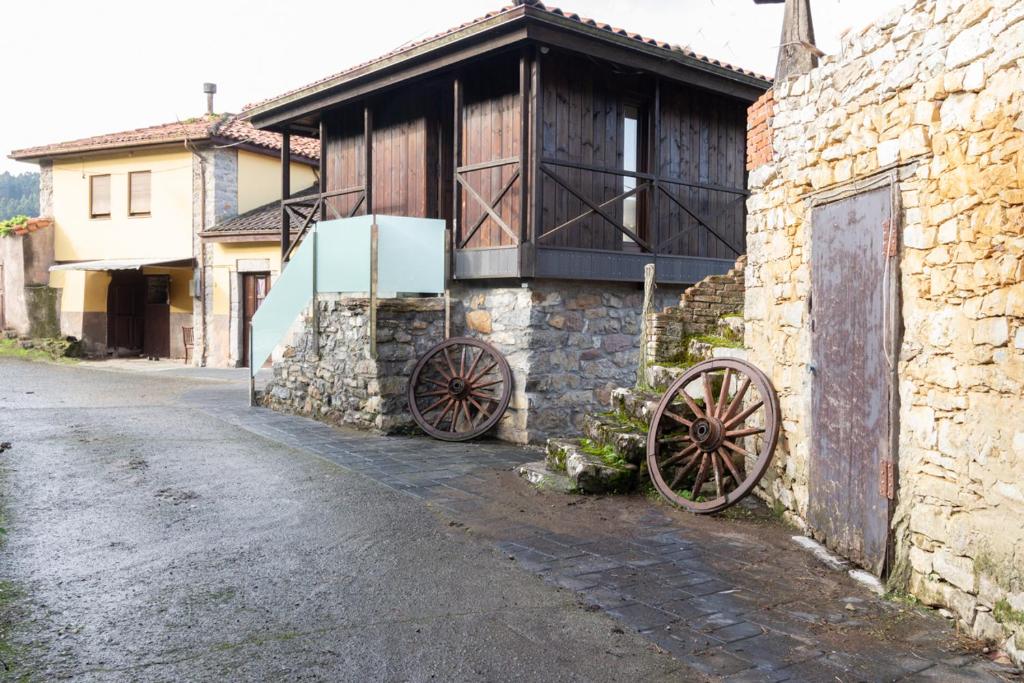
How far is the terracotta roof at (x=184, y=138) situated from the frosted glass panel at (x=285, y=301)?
7.78m

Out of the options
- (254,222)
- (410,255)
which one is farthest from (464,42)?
(254,222)

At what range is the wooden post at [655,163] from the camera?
1002 cm

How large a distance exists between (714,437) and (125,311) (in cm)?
1774

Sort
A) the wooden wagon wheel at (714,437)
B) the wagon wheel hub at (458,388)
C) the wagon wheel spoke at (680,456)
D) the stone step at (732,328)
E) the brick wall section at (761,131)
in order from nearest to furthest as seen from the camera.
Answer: the wooden wagon wheel at (714,437)
the brick wall section at (761,131)
the wagon wheel spoke at (680,456)
the stone step at (732,328)
the wagon wheel hub at (458,388)

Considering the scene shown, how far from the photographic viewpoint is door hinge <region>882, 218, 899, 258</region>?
4.15 meters

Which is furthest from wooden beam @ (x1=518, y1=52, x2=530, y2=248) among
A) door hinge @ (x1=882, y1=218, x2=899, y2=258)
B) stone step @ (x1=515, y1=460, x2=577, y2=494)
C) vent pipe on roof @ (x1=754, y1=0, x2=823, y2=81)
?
door hinge @ (x1=882, y1=218, x2=899, y2=258)

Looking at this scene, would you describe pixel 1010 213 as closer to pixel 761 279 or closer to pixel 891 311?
pixel 891 311

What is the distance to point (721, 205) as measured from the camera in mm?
11039

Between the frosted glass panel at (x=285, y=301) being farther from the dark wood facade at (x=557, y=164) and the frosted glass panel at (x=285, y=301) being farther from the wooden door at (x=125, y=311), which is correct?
the wooden door at (x=125, y=311)

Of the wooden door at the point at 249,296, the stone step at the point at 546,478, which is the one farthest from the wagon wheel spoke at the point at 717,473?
the wooden door at the point at 249,296

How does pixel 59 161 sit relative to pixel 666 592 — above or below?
above

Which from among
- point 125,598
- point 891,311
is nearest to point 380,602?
point 125,598

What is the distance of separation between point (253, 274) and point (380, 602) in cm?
1443

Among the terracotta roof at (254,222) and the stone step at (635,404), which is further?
the terracotta roof at (254,222)
